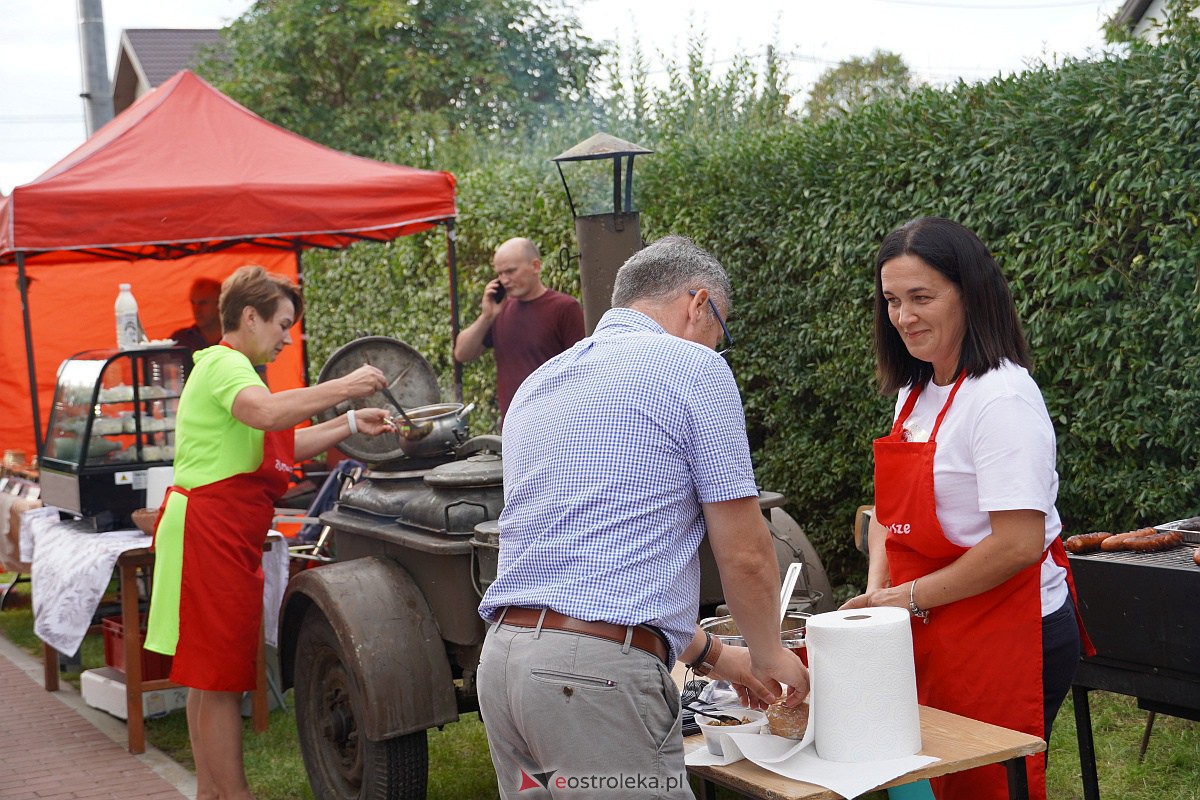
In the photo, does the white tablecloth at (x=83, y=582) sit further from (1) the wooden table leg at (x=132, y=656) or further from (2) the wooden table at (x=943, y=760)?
(2) the wooden table at (x=943, y=760)

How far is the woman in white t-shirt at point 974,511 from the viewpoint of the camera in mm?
2385

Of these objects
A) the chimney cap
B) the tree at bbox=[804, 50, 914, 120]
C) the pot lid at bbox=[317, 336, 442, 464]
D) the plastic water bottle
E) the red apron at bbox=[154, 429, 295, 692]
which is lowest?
the red apron at bbox=[154, 429, 295, 692]

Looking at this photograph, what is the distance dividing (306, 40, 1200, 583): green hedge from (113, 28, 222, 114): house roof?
82.2 feet

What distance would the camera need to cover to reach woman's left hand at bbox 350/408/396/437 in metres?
4.45

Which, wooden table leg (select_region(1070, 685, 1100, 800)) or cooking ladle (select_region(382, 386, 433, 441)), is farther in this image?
cooking ladle (select_region(382, 386, 433, 441))

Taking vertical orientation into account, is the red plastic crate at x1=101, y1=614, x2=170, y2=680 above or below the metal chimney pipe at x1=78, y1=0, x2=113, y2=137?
below

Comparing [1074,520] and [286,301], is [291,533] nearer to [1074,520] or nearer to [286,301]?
[286,301]

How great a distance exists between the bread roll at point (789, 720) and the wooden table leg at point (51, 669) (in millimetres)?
5589

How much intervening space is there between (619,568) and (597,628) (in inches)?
4.5

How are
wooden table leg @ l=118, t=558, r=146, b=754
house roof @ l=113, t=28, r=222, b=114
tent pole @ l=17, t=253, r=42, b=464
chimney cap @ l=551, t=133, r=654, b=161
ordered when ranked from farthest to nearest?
house roof @ l=113, t=28, r=222, b=114
tent pole @ l=17, t=253, r=42, b=464
wooden table leg @ l=118, t=558, r=146, b=754
chimney cap @ l=551, t=133, r=654, b=161

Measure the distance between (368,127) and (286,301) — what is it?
11.6 metres

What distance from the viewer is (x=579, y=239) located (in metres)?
5.12

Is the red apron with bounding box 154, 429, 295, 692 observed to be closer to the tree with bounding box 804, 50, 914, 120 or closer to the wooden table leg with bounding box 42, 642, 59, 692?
the wooden table leg with bounding box 42, 642, 59, 692

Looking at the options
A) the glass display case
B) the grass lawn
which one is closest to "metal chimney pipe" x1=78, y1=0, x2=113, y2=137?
the glass display case
